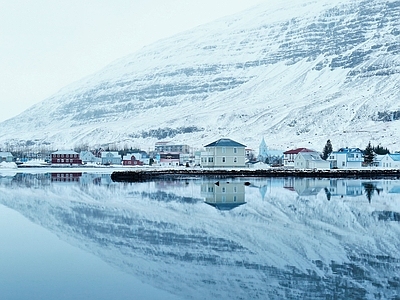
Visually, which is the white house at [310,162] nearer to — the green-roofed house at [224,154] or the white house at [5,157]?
the green-roofed house at [224,154]

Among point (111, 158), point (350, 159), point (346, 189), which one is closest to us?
point (346, 189)

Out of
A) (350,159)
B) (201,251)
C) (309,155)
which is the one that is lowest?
(201,251)

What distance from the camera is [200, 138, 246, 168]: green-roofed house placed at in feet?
243

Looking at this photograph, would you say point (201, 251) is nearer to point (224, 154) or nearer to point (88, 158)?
point (224, 154)

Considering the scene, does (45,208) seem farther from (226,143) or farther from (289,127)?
(289,127)

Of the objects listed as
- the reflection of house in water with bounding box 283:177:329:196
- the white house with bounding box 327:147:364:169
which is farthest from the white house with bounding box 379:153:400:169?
the reflection of house in water with bounding box 283:177:329:196

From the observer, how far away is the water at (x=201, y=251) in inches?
444

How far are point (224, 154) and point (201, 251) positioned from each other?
59995 millimetres

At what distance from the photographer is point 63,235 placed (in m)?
18.1

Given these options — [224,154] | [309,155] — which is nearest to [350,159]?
[309,155]

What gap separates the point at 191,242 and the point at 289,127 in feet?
460

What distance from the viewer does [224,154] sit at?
74750 millimetres

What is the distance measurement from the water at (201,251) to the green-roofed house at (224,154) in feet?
156

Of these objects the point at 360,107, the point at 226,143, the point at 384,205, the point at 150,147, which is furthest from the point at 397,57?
the point at 384,205
